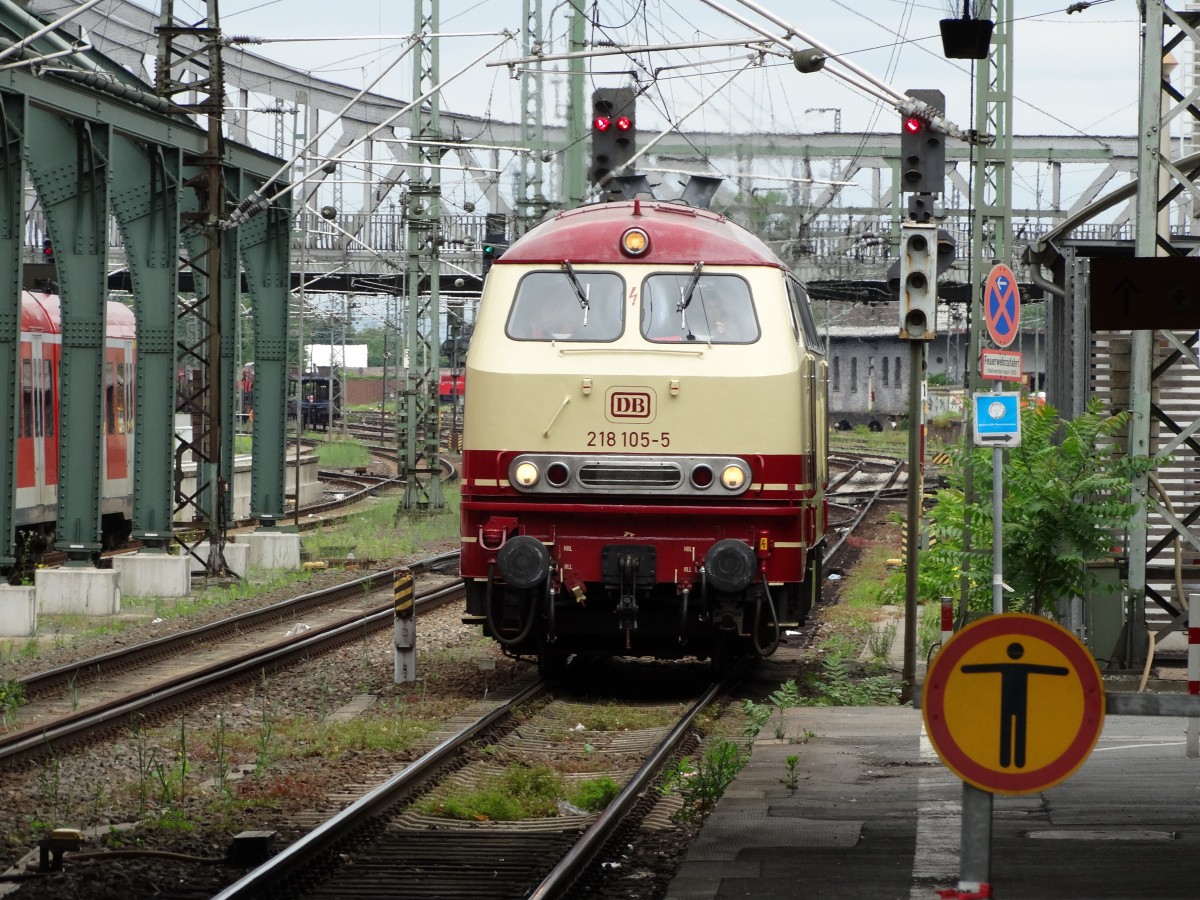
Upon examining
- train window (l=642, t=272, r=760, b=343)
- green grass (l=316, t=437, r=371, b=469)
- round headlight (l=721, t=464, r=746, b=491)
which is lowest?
green grass (l=316, t=437, r=371, b=469)

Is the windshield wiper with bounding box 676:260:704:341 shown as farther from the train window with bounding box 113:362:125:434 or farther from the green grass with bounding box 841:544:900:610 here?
the train window with bounding box 113:362:125:434

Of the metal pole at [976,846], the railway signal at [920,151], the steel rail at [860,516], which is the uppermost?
the railway signal at [920,151]

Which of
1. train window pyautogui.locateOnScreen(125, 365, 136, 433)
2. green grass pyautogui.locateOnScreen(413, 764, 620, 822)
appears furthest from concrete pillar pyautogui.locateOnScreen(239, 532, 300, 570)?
green grass pyautogui.locateOnScreen(413, 764, 620, 822)

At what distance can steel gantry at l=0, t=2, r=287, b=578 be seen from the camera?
17578 mm

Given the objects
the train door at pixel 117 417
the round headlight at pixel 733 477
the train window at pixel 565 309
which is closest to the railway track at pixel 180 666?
the train window at pixel 565 309

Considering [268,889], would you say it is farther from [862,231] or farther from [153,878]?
[862,231]

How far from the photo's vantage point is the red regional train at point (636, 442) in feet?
39.7

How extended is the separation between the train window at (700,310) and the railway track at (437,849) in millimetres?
3188

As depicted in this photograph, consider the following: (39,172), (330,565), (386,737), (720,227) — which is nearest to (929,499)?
(330,565)

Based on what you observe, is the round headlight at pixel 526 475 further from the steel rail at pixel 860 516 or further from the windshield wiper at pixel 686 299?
the steel rail at pixel 860 516

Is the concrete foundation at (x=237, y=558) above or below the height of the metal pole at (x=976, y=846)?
below

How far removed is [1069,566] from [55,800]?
771 centimetres

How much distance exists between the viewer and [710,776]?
9.30 m

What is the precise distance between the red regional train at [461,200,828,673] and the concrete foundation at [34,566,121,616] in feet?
26.8
